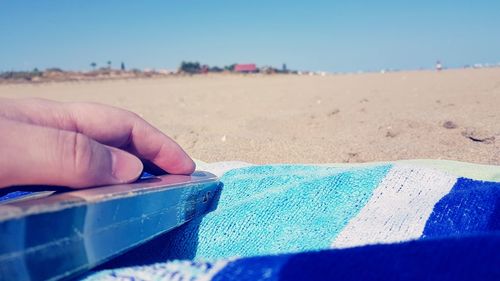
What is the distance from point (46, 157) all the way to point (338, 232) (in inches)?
22.8

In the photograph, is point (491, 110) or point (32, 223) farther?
point (491, 110)

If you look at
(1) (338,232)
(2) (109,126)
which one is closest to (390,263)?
(1) (338,232)

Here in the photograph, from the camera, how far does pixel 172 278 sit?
630 millimetres

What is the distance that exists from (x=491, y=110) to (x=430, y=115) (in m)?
0.42

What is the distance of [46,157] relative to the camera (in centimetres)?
68

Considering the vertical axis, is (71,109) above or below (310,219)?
above

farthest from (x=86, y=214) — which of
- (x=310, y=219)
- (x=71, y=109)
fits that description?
(x=310, y=219)

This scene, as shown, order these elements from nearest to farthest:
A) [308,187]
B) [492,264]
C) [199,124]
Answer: [492,264] → [308,187] → [199,124]

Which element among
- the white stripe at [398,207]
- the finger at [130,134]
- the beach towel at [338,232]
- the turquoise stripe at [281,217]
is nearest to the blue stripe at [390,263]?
the beach towel at [338,232]

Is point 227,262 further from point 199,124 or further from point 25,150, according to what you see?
point 199,124

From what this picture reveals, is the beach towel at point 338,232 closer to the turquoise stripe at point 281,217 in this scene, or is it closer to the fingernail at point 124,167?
the turquoise stripe at point 281,217

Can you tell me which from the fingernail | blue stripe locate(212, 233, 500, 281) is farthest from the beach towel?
the fingernail

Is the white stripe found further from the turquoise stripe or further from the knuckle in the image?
the knuckle

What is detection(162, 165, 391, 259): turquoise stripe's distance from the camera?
972 millimetres
